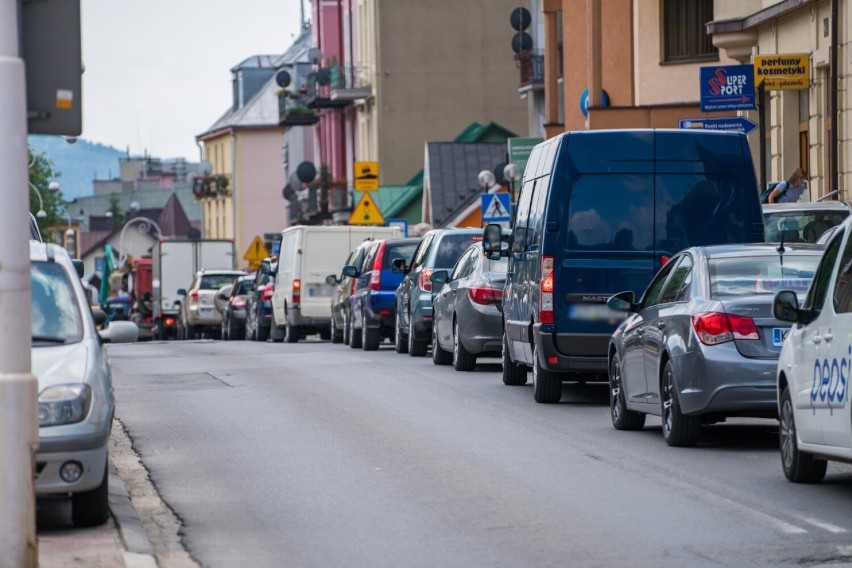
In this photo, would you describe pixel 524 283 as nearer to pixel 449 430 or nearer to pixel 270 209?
pixel 449 430

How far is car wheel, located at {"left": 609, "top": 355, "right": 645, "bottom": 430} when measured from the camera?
15695mm

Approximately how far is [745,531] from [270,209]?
105 metres

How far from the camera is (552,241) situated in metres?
17.4

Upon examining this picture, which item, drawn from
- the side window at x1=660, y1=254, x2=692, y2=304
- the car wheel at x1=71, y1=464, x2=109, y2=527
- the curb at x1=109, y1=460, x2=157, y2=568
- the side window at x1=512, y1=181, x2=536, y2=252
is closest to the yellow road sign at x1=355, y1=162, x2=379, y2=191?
the side window at x1=512, y1=181, x2=536, y2=252

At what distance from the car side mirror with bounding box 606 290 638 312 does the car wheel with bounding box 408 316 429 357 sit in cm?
1219

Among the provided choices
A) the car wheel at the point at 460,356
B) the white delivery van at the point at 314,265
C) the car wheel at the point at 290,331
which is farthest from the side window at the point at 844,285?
the car wheel at the point at 290,331

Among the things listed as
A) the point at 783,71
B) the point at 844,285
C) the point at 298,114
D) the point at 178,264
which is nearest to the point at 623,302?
the point at 844,285

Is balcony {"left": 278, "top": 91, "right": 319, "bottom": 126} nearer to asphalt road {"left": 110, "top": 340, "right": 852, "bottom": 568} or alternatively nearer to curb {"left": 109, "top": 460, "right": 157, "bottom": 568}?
asphalt road {"left": 110, "top": 340, "right": 852, "bottom": 568}

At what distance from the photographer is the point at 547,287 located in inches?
691

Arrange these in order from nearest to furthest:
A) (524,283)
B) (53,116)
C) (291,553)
Result: (53,116) → (291,553) → (524,283)

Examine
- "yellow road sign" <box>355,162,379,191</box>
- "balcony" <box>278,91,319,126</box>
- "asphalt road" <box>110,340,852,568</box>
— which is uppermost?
"balcony" <box>278,91,319,126</box>

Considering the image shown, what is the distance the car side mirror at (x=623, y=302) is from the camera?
50.2ft

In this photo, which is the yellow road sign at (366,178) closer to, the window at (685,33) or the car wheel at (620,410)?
the window at (685,33)

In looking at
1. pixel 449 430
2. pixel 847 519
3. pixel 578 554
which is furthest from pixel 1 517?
pixel 449 430
